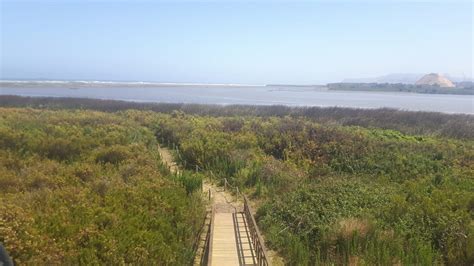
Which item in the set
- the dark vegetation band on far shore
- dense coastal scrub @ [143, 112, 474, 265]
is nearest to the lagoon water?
the dark vegetation band on far shore

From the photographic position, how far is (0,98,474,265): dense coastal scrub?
8641mm

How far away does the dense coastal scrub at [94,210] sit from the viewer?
6.85m

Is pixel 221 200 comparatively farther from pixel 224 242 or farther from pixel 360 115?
pixel 360 115

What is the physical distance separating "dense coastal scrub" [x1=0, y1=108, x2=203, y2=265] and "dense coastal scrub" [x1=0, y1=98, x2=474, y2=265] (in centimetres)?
4

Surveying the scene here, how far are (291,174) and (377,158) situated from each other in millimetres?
4733

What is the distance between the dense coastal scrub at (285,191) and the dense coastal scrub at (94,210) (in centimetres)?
4

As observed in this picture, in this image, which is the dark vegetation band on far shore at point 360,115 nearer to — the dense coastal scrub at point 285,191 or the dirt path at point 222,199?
the dense coastal scrub at point 285,191

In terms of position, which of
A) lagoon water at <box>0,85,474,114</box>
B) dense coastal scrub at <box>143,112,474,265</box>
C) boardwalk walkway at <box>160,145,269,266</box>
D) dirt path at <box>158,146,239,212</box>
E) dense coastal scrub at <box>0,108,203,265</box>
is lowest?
dirt path at <box>158,146,239,212</box>

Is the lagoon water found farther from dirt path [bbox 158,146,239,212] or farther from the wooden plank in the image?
the wooden plank

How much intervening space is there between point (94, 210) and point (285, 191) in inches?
286

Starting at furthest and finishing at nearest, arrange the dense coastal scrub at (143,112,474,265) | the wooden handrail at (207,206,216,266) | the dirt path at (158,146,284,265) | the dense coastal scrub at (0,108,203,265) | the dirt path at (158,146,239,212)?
the dirt path at (158,146,239,212) → the dirt path at (158,146,284,265) → the dense coastal scrub at (143,112,474,265) → the wooden handrail at (207,206,216,266) → the dense coastal scrub at (0,108,203,265)

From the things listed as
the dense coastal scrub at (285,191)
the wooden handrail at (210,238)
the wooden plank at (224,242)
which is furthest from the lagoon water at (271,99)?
the wooden plank at (224,242)

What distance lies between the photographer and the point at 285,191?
1394cm

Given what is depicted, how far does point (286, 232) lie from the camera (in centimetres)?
1060
